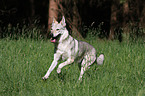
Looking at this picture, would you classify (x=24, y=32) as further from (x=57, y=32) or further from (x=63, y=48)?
(x=63, y=48)

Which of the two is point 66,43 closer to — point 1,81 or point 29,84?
point 29,84

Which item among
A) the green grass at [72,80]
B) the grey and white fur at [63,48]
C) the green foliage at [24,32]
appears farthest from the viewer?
the green foliage at [24,32]

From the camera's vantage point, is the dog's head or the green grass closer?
the green grass

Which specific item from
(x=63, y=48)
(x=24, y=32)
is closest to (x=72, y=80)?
(x=63, y=48)

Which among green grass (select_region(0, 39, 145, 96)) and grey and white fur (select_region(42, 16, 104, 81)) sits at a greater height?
grey and white fur (select_region(42, 16, 104, 81))

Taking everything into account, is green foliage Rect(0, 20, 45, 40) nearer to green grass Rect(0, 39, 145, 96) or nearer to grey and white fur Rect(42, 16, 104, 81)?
green grass Rect(0, 39, 145, 96)

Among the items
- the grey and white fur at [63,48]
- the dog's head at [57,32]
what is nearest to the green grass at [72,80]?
the grey and white fur at [63,48]

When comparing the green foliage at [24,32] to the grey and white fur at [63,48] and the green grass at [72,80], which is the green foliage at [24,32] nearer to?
the green grass at [72,80]

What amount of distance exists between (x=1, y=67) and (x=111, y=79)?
2668 mm

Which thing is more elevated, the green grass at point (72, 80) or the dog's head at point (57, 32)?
the dog's head at point (57, 32)

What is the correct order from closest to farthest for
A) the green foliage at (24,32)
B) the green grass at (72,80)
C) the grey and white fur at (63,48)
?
the green grass at (72,80), the grey and white fur at (63,48), the green foliage at (24,32)

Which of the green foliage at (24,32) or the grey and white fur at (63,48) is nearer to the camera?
the grey and white fur at (63,48)

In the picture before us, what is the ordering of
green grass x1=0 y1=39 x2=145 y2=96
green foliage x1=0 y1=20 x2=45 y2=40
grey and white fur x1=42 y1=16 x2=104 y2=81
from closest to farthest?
green grass x1=0 y1=39 x2=145 y2=96 < grey and white fur x1=42 y1=16 x2=104 y2=81 < green foliage x1=0 y1=20 x2=45 y2=40

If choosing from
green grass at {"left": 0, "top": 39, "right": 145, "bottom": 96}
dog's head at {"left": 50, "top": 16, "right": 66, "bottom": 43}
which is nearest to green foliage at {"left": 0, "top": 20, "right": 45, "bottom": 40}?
green grass at {"left": 0, "top": 39, "right": 145, "bottom": 96}
